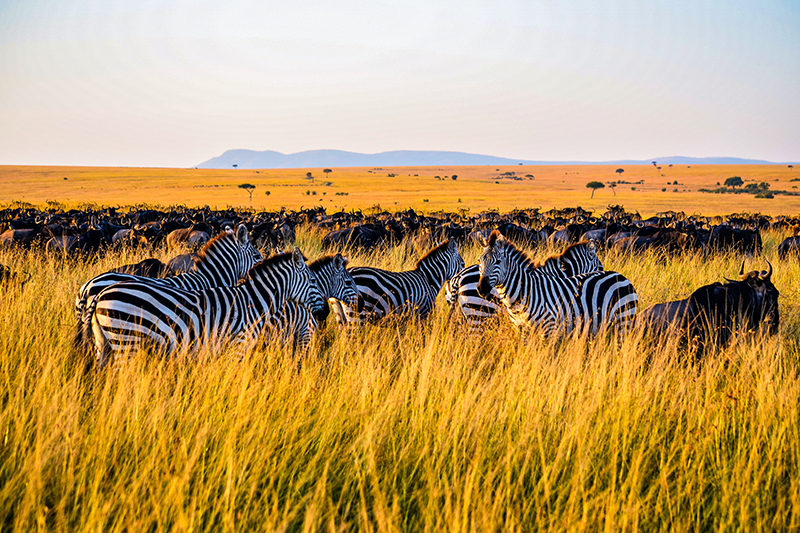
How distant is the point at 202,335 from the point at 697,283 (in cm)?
947

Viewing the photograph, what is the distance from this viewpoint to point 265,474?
2824 millimetres

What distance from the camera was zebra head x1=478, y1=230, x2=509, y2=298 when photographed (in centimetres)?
533

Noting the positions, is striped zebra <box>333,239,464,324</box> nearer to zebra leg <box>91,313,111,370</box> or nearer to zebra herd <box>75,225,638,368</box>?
zebra herd <box>75,225,638,368</box>

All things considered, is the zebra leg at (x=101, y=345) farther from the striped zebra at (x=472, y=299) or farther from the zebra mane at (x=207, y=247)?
the striped zebra at (x=472, y=299)

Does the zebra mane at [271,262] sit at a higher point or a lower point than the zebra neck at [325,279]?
higher

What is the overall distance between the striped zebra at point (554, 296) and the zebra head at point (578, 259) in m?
1.30

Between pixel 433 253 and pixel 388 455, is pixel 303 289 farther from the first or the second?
pixel 388 455

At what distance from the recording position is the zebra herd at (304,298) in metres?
4.10


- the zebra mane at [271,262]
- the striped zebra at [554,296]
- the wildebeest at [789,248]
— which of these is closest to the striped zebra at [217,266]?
the zebra mane at [271,262]

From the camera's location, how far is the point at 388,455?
10.0 ft

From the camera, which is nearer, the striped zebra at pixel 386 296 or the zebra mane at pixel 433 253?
the striped zebra at pixel 386 296

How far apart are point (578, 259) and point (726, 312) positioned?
2.30 meters

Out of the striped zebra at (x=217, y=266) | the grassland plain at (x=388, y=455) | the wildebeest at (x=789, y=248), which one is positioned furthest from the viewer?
the wildebeest at (x=789, y=248)

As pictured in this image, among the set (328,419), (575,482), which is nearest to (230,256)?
(328,419)
